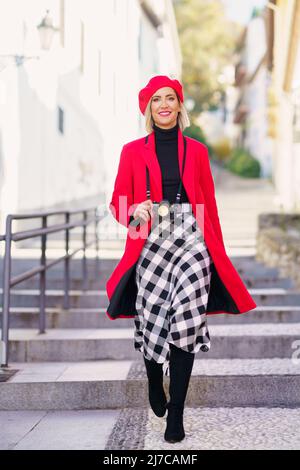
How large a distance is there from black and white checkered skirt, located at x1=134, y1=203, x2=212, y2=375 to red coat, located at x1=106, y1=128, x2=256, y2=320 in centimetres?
5

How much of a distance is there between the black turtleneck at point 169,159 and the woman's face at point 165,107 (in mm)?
36

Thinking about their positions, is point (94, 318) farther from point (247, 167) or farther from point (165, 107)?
point (247, 167)

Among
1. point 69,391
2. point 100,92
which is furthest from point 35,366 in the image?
point 100,92

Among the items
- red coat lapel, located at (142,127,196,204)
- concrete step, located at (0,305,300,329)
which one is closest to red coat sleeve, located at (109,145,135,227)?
red coat lapel, located at (142,127,196,204)

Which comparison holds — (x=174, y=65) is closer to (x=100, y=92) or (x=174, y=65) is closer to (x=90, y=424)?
(x=100, y=92)

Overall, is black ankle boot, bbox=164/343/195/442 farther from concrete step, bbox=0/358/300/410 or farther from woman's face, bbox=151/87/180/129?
woman's face, bbox=151/87/180/129

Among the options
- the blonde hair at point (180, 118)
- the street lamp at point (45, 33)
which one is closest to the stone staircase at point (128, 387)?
the blonde hair at point (180, 118)

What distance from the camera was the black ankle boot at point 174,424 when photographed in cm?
390

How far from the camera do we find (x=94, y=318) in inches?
276

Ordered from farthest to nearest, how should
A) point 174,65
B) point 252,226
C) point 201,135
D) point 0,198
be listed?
point 201,135 → point 174,65 → point 252,226 → point 0,198

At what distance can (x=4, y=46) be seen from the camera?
12234mm

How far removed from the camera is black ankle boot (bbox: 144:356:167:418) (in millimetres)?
4086

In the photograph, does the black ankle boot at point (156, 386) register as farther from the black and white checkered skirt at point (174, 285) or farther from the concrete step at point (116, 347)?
the concrete step at point (116, 347)
